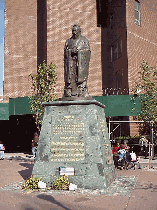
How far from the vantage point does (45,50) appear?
30625 mm

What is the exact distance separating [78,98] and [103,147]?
1821 mm

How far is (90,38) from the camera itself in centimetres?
2970

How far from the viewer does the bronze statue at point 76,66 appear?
1004cm

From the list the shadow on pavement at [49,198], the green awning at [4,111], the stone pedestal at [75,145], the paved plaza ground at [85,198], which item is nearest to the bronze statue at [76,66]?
the stone pedestal at [75,145]

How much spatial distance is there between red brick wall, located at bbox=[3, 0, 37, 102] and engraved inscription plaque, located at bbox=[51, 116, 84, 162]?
22.6 meters

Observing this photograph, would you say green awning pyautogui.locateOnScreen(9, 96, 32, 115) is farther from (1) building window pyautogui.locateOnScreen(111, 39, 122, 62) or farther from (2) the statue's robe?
(2) the statue's robe

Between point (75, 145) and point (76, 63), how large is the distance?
289cm

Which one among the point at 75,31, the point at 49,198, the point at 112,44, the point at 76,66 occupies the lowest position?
the point at 49,198

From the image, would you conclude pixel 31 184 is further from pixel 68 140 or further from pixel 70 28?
pixel 70 28

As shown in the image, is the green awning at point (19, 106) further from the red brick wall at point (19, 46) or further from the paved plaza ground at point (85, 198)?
the paved plaza ground at point (85, 198)

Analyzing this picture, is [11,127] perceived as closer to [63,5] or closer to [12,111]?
[12,111]

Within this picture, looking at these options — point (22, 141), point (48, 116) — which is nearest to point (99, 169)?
point (48, 116)

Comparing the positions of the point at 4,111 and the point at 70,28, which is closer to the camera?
the point at 4,111

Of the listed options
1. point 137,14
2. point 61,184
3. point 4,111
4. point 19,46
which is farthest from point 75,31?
point 19,46
